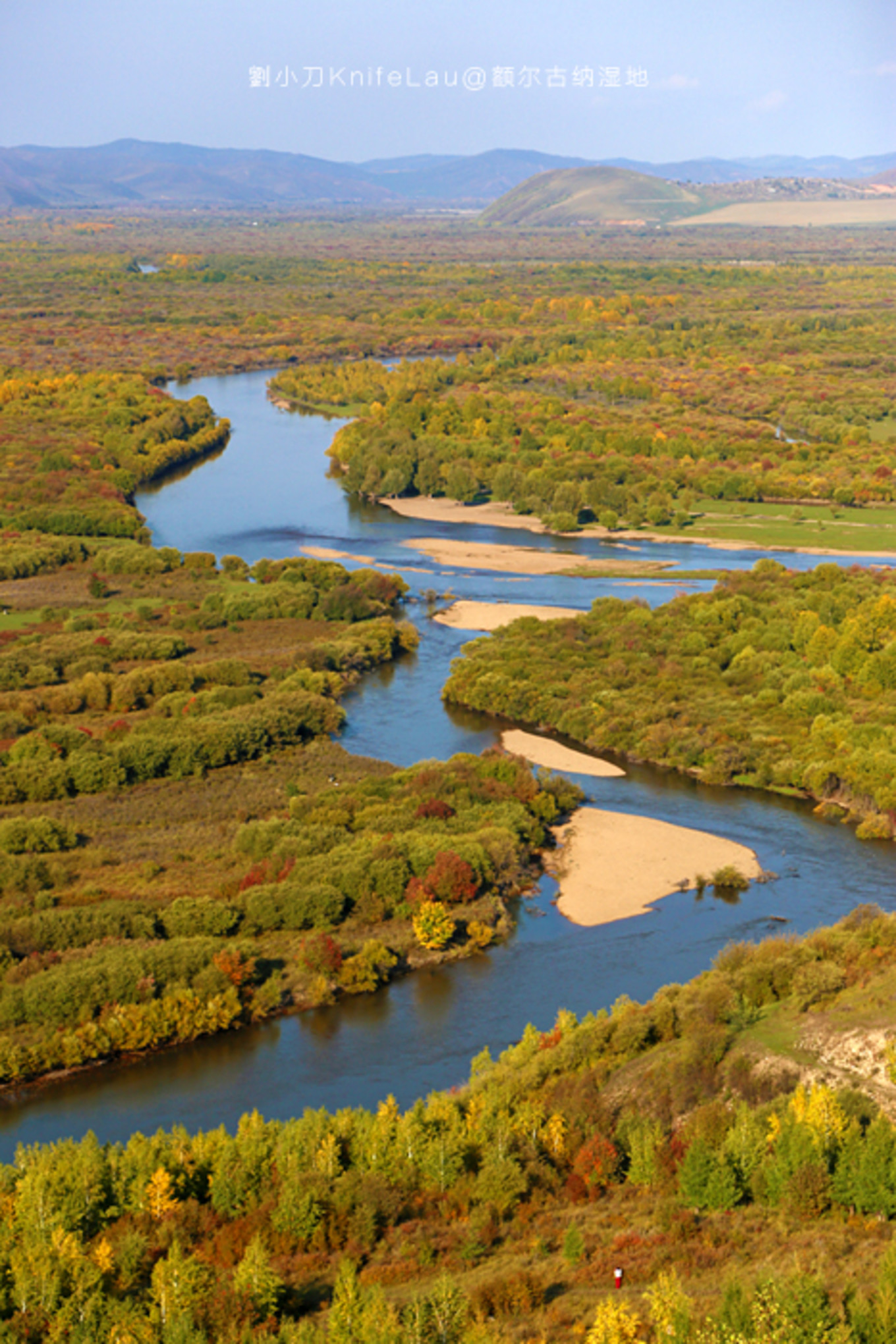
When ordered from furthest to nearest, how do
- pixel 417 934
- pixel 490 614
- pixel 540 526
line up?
pixel 540 526 → pixel 490 614 → pixel 417 934

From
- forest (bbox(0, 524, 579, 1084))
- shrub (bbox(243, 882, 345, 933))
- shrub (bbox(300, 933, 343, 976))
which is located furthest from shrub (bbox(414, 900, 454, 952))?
shrub (bbox(300, 933, 343, 976))

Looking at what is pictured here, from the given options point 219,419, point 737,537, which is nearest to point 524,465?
point 737,537

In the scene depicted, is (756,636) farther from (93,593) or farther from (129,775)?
(93,593)

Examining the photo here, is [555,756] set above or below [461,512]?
below

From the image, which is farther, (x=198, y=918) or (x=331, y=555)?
(x=331, y=555)

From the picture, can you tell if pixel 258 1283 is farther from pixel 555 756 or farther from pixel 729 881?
pixel 555 756

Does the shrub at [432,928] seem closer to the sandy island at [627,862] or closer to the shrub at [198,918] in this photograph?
the sandy island at [627,862]

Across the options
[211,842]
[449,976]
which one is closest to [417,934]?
[449,976]
